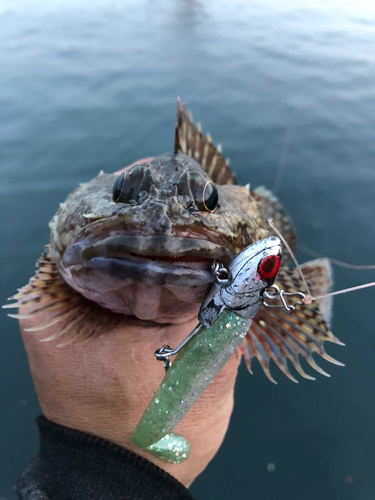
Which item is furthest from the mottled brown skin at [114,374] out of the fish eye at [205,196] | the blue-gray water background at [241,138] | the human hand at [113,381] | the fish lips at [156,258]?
the blue-gray water background at [241,138]

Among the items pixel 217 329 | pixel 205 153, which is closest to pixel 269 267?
pixel 217 329

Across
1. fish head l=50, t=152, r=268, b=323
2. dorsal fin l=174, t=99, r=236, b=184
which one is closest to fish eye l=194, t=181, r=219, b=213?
fish head l=50, t=152, r=268, b=323

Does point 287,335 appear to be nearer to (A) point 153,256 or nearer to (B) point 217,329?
(B) point 217,329

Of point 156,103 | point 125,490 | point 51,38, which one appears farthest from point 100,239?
point 51,38

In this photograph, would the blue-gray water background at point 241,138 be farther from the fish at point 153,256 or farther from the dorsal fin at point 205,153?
the dorsal fin at point 205,153

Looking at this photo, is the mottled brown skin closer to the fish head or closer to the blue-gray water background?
the fish head

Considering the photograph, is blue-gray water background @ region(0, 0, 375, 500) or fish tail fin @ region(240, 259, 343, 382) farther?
blue-gray water background @ region(0, 0, 375, 500)

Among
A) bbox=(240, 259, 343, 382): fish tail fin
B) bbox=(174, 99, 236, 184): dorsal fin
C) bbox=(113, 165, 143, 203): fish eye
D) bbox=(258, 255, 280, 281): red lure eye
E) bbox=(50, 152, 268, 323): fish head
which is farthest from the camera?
bbox=(174, 99, 236, 184): dorsal fin

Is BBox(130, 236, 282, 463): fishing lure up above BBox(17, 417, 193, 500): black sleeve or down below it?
above
